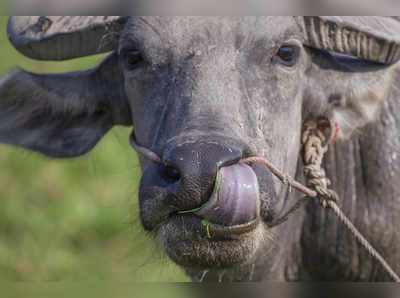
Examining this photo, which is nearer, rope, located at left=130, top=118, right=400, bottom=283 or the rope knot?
rope, located at left=130, top=118, right=400, bottom=283

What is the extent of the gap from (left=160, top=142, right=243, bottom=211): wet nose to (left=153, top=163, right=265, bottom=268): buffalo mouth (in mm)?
27

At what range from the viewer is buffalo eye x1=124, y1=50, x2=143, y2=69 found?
320cm

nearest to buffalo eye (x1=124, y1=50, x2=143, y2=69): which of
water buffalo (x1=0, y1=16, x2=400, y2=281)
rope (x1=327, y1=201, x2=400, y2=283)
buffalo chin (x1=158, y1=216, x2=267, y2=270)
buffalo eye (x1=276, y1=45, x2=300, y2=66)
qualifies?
water buffalo (x1=0, y1=16, x2=400, y2=281)

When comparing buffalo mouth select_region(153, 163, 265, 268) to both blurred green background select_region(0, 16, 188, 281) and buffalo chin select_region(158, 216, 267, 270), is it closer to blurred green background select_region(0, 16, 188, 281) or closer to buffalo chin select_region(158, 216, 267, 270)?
buffalo chin select_region(158, 216, 267, 270)

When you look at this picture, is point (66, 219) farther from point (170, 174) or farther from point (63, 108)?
point (170, 174)

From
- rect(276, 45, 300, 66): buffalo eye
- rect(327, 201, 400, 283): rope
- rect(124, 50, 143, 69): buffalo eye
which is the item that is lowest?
rect(327, 201, 400, 283): rope

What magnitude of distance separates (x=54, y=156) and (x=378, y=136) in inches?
74.8

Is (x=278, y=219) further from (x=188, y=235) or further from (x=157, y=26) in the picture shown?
(x=157, y=26)

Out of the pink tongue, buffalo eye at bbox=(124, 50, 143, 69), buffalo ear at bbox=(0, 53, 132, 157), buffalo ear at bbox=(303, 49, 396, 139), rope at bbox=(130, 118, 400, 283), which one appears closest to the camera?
the pink tongue

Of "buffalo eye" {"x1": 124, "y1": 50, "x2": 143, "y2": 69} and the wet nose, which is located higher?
the wet nose

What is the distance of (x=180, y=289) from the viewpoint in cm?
249

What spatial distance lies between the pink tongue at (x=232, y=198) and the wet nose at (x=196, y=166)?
0.03 m

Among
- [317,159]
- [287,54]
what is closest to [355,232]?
[317,159]

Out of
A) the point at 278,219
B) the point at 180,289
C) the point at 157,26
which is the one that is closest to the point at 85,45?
the point at 157,26
